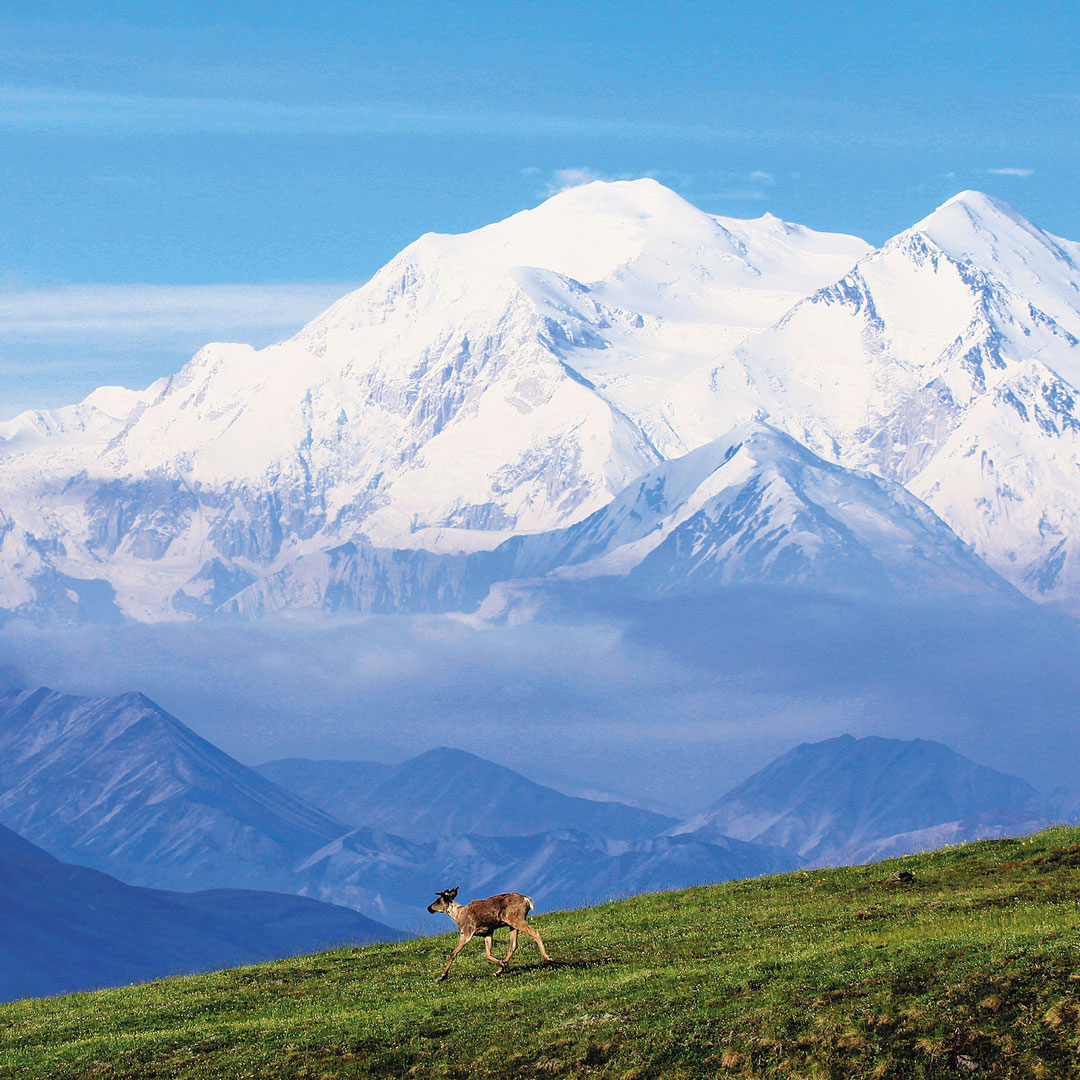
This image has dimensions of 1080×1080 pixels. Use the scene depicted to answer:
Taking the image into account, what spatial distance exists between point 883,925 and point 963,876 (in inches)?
370

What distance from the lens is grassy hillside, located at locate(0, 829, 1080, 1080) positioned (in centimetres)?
3453

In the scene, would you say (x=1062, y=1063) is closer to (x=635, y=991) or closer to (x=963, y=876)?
(x=635, y=991)

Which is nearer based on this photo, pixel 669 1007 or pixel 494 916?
pixel 669 1007

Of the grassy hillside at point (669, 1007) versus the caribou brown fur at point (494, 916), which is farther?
the caribou brown fur at point (494, 916)

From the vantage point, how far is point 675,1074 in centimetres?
3469

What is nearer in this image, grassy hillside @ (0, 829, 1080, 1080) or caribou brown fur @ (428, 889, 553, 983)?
grassy hillside @ (0, 829, 1080, 1080)

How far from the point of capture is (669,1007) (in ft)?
124

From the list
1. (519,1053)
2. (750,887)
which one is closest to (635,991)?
(519,1053)

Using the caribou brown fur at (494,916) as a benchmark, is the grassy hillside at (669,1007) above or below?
below

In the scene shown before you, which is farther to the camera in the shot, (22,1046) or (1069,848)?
(1069,848)

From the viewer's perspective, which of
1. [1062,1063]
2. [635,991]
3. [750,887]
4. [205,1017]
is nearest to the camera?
[1062,1063]

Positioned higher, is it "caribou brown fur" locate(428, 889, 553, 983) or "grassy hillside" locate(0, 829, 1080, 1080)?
"caribou brown fur" locate(428, 889, 553, 983)

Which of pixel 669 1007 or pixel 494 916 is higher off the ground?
pixel 494 916

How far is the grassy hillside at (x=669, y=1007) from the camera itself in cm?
3453
